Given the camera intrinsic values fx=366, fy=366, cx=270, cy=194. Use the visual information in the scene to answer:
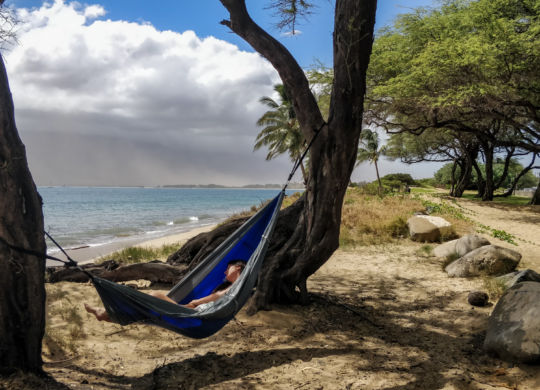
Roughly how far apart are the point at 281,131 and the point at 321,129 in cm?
1751

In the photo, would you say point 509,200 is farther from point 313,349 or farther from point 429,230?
point 313,349

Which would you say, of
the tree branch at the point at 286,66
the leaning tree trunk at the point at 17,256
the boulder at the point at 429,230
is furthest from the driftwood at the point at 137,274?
the boulder at the point at 429,230

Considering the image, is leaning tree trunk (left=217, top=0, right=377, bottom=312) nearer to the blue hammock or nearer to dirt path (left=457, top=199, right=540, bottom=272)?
the blue hammock

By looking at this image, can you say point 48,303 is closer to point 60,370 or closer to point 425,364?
point 60,370

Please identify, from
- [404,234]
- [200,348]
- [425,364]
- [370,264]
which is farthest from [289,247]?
[404,234]

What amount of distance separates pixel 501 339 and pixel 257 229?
215 cm

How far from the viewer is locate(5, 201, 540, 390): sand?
2.42 m

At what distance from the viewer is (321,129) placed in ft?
11.0

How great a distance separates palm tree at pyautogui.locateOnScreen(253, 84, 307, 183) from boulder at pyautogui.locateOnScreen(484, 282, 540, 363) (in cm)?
1752

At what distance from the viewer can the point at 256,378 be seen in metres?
2.46

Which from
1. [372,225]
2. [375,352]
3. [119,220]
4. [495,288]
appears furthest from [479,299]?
[119,220]

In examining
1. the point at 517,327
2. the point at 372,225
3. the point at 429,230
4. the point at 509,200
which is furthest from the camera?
the point at 509,200

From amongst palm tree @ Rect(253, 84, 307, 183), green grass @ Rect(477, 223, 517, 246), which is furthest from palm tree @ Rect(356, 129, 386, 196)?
green grass @ Rect(477, 223, 517, 246)

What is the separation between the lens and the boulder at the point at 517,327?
255 centimetres
